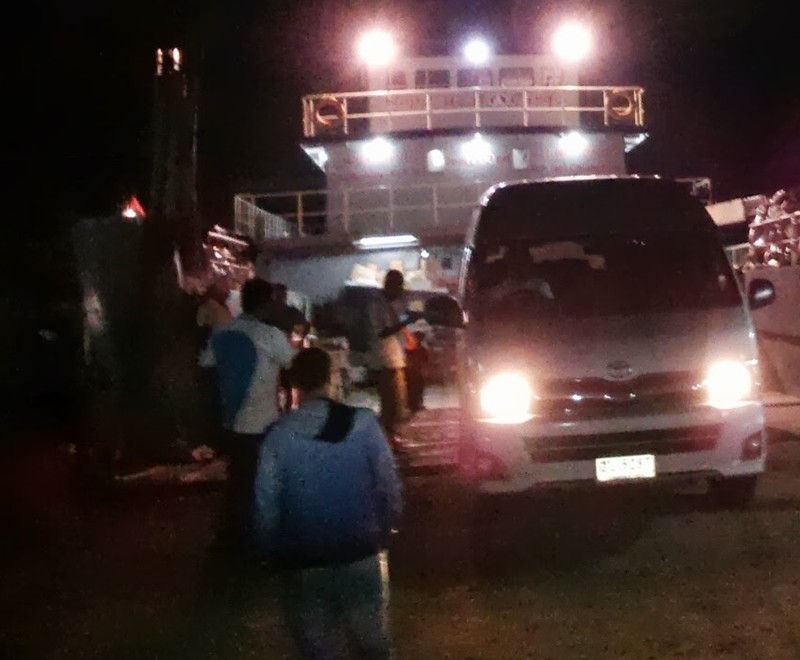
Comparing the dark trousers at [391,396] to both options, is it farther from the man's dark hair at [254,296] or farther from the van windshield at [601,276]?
the man's dark hair at [254,296]

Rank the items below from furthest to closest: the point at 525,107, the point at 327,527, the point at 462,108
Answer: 1. the point at 462,108
2. the point at 525,107
3. the point at 327,527

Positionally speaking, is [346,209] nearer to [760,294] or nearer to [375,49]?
[375,49]

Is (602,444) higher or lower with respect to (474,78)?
lower

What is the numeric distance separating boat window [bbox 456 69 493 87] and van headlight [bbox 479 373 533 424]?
55.7 feet

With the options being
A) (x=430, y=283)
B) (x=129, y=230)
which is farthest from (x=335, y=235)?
(x=129, y=230)

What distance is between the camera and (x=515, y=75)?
23.9m

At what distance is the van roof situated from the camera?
28.3 feet

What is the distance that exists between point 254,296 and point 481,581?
2.18m

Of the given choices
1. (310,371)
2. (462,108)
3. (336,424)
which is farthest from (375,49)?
(336,424)

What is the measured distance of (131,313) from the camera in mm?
10617

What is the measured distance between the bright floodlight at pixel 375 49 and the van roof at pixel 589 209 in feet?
50.7

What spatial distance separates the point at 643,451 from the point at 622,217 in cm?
194

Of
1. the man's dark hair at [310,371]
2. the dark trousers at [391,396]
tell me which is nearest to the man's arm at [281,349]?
the man's dark hair at [310,371]

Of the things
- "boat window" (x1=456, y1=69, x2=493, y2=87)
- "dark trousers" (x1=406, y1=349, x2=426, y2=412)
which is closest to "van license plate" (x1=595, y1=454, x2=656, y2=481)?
"dark trousers" (x1=406, y1=349, x2=426, y2=412)
